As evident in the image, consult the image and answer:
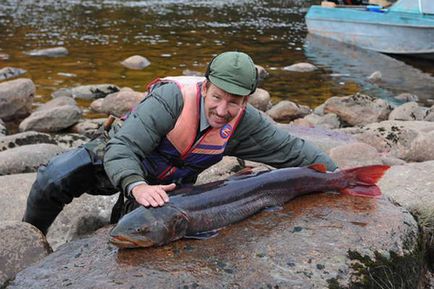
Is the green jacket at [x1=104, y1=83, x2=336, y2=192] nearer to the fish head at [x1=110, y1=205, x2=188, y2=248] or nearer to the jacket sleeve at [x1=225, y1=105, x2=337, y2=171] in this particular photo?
the jacket sleeve at [x1=225, y1=105, x2=337, y2=171]

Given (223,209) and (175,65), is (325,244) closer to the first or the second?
(223,209)

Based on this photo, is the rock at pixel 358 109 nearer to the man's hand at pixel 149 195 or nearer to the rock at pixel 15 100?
the rock at pixel 15 100

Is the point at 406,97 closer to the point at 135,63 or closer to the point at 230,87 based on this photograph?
the point at 135,63

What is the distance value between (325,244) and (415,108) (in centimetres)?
976

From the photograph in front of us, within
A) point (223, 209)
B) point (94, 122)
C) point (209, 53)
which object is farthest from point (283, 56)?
point (223, 209)

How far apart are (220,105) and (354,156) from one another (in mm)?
3634

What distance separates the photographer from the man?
426 centimetres

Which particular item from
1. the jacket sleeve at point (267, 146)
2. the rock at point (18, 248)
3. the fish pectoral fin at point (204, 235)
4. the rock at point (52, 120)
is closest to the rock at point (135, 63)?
the rock at point (52, 120)

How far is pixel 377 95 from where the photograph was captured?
55.1 ft

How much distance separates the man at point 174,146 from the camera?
426 cm

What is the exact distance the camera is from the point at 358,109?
12930 mm

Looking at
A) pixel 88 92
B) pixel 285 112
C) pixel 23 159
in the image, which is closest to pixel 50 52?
pixel 88 92

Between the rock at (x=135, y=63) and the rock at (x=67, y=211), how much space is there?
40.5ft

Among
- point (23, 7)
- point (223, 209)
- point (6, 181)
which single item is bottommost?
point (23, 7)
